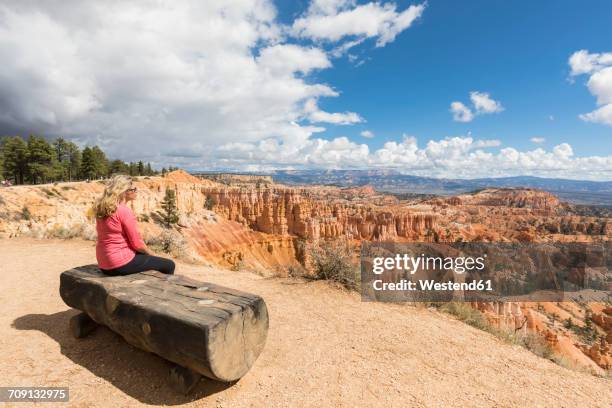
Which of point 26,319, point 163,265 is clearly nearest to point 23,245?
point 26,319

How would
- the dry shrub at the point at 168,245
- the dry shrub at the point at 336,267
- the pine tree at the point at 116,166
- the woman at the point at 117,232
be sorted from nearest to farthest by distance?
the woman at the point at 117,232 < the dry shrub at the point at 336,267 < the dry shrub at the point at 168,245 < the pine tree at the point at 116,166

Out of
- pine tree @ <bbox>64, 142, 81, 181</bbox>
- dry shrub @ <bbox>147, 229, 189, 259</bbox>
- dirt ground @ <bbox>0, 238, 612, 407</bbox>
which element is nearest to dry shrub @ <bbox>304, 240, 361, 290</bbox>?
dirt ground @ <bbox>0, 238, 612, 407</bbox>

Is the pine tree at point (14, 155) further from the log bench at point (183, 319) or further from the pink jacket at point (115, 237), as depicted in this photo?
the log bench at point (183, 319)

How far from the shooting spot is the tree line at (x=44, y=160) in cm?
3990

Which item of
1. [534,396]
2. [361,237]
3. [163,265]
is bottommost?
[361,237]

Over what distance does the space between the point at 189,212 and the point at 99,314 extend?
4914 cm

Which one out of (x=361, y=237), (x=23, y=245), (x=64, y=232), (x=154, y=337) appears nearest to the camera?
(x=154, y=337)

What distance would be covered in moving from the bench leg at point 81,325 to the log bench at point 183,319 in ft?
1.11

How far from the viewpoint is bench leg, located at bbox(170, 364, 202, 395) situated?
3.09 meters

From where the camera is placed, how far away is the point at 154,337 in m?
3.02

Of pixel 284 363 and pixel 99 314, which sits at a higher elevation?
pixel 99 314

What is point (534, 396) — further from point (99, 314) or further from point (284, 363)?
point (99, 314)

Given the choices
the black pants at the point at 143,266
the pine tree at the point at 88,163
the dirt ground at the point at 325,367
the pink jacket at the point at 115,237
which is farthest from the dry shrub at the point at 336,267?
the pine tree at the point at 88,163

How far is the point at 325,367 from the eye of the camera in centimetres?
387
